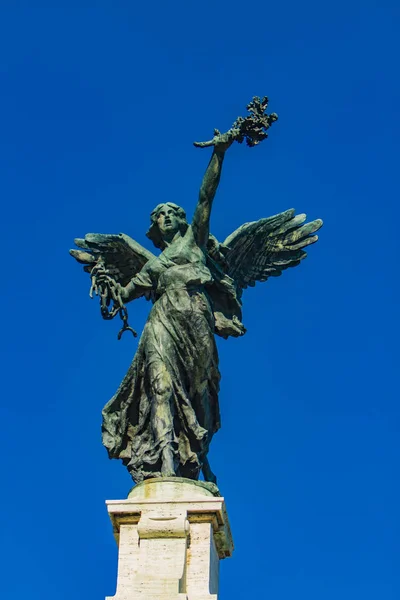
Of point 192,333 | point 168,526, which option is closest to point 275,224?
point 192,333

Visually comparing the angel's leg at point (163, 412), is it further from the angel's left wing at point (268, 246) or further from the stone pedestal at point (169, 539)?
the angel's left wing at point (268, 246)

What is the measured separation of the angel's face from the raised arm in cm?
29

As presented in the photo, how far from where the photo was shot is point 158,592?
14.8m

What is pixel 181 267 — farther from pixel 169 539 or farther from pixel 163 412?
pixel 169 539

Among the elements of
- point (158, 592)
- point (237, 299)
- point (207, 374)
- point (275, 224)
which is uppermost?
point (275, 224)

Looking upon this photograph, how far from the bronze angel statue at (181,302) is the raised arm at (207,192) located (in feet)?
0.04

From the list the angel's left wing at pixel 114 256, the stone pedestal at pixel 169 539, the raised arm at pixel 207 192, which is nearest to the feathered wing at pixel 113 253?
the angel's left wing at pixel 114 256

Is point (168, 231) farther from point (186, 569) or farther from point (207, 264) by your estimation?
point (186, 569)

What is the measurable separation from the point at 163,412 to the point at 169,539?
172cm

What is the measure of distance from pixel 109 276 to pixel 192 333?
1.58 meters

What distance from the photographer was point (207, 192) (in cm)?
1741

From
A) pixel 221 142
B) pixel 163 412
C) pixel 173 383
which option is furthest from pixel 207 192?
pixel 163 412

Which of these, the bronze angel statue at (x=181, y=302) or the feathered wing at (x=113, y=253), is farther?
the feathered wing at (x=113, y=253)

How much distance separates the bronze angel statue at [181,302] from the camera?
1656cm
